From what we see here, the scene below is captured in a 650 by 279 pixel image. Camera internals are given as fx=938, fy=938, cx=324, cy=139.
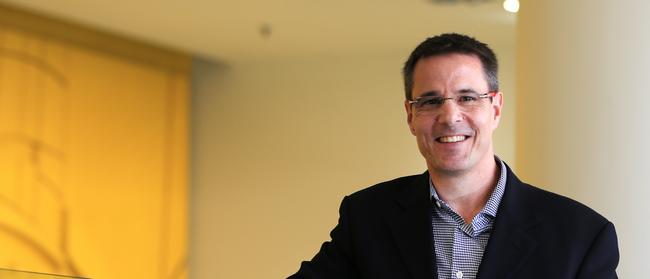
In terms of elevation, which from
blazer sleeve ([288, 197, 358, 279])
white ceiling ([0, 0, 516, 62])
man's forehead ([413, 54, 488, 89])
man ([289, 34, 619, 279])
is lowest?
blazer sleeve ([288, 197, 358, 279])

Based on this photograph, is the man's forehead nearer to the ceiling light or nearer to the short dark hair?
the short dark hair

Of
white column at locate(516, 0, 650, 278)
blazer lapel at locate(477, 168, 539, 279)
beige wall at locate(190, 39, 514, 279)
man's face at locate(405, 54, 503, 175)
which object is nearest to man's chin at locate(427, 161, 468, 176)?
man's face at locate(405, 54, 503, 175)

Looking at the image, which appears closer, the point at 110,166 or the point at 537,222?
the point at 537,222

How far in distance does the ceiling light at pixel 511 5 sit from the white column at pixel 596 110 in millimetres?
3037

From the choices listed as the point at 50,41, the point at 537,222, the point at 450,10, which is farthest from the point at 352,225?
the point at 50,41

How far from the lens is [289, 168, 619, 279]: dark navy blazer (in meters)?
1.69

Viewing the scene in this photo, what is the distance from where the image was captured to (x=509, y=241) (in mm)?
1733

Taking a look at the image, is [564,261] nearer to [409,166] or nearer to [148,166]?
[409,166]

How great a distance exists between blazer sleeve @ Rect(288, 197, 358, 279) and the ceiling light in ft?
A: 15.0

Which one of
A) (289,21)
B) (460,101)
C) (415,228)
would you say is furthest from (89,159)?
(460,101)

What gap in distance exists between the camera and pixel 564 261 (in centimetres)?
168

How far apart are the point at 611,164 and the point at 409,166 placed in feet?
16.3

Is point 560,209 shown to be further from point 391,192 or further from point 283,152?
point 283,152

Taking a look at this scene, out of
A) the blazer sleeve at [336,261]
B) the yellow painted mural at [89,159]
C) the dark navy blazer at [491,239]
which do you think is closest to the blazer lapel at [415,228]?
the dark navy blazer at [491,239]
